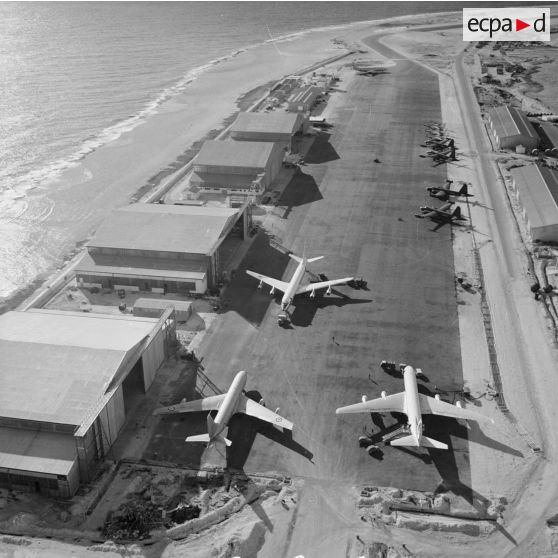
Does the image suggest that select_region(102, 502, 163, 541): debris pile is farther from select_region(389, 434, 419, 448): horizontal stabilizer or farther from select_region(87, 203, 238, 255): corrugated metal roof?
select_region(87, 203, 238, 255): corrugated metal roof

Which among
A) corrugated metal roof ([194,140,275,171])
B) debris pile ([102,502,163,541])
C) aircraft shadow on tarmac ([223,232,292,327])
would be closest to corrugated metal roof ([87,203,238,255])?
aircraft shadow on tarmac ([223,232,292,327])

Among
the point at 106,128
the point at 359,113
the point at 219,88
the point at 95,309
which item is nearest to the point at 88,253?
the point at 95,309

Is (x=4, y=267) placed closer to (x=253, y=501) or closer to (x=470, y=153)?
(x=253, y=501)

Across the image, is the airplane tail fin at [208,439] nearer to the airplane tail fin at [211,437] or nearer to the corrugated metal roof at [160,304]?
Result: the airplane tail fin at [211,437]

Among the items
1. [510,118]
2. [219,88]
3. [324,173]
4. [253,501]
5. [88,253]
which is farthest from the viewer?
[219,88]

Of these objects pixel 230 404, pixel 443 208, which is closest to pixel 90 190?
pixel 443 208

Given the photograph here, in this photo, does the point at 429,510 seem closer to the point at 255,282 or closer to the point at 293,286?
the point at 293,286
